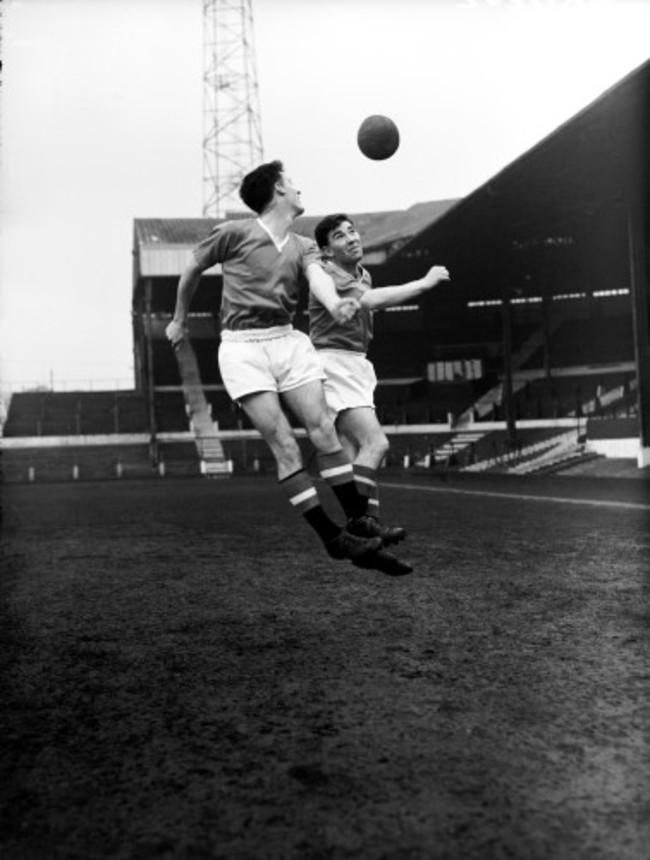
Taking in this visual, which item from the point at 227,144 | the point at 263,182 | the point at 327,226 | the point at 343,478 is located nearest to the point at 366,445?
the point at 343,478

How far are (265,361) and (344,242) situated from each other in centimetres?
63

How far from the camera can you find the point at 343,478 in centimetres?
427

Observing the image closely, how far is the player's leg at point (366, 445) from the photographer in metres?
4.50

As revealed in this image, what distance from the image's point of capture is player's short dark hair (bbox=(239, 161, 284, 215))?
13.7ft

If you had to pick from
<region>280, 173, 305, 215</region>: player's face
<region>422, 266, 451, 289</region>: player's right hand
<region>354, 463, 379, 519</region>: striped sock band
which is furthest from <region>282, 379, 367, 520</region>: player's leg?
<region>280, 173, 305, 215</region>: player's face

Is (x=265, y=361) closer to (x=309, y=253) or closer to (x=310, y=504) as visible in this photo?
(x=309, y=253)

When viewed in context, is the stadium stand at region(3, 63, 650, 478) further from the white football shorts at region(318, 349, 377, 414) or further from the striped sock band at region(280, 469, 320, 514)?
the striped sock band at region(280, 469, 320, 514)

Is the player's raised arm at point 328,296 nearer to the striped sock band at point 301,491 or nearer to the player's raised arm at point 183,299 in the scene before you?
the player's raised arm at point 183,299

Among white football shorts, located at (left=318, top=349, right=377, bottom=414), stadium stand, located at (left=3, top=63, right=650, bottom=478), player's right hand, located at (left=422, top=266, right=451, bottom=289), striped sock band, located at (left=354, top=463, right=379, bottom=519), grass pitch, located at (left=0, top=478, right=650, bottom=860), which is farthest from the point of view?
stadium stand, located at (left=3, top=63, right=650, bottom=478)

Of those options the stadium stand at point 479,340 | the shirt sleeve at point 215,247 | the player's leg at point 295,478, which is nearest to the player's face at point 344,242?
the shirt sleeve at point 215,247

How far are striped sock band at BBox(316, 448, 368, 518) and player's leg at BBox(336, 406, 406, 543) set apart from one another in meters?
0.14

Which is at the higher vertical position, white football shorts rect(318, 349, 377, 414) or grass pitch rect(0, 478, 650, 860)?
white football shorts rect(318, 349, 377, 414)

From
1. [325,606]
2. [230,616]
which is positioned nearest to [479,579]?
[325,606]

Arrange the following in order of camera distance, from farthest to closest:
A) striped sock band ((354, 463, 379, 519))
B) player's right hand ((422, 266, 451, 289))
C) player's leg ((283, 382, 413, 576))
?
striped sock band ((354, 463, 379, 519))
player's leg ((283, 382, 413, 576))
player's right hand ((422, 266, 451, 289))
